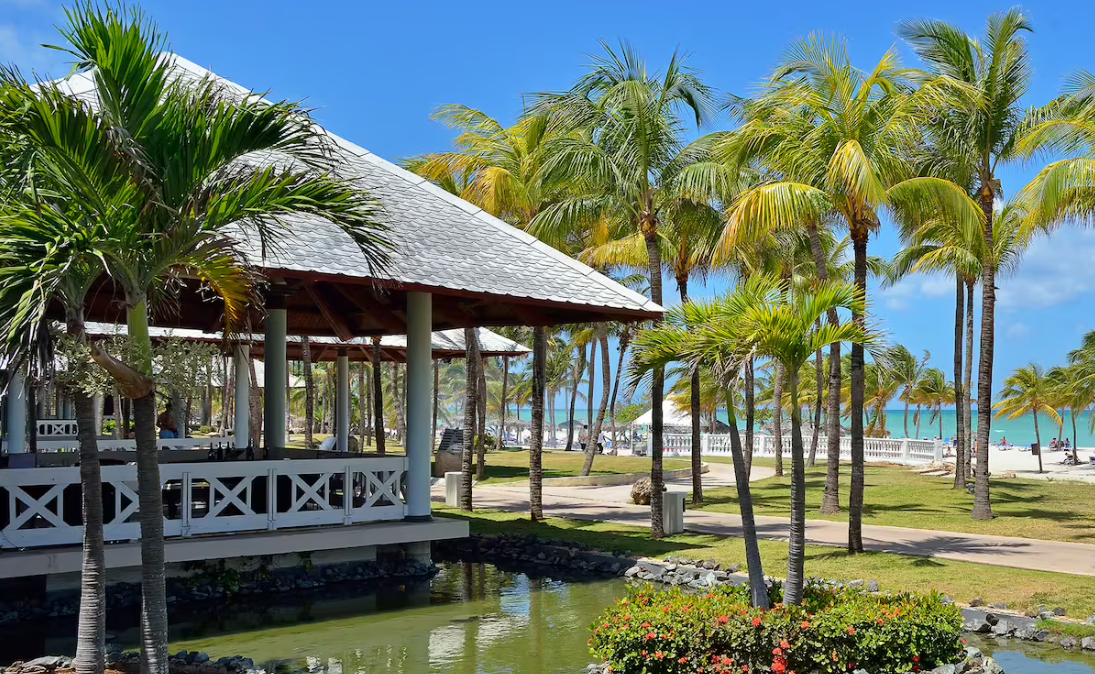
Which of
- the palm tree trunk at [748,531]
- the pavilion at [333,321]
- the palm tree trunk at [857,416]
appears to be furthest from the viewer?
the palm tree trunk at [857,416]

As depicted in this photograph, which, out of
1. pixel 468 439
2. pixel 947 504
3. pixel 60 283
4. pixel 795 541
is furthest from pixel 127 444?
pixel 947 504

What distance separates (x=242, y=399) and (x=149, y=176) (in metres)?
16.8

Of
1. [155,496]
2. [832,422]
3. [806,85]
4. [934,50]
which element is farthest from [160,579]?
[934,50]

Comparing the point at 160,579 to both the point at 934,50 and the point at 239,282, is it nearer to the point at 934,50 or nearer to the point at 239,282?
the point at 239,282

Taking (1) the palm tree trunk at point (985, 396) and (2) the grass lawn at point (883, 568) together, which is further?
(1) the palm tree trunk at point (985, 396)

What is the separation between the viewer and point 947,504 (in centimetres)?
2133

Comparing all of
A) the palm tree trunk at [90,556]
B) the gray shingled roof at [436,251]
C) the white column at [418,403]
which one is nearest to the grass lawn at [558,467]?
the gray shingled roof at [436,251]

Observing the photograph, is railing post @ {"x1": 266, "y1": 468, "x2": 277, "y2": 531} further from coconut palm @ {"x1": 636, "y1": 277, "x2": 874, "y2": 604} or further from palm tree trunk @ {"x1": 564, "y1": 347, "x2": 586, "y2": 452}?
palm tree trunk @ {"x1": 564, "y1": 347, "x2": 586, "y2": 452}

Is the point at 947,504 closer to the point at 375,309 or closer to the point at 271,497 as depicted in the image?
the point at 375,309

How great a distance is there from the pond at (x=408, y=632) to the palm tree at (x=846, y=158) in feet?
15.0

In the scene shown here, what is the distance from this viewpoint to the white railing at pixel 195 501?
11383mm

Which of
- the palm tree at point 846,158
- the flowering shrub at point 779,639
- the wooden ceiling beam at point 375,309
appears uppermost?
the palm tree at point 846,158

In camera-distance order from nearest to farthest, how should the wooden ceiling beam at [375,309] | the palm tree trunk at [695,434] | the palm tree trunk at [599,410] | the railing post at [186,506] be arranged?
the railing post at [186,506]
the wooden ceiling beam at [375,309]
the palm tree trunk at [695,434]
the palm tree trunk at [599,410]

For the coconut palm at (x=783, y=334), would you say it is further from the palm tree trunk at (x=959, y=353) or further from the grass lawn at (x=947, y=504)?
the palm tree trunk at (x=959, y=353)
